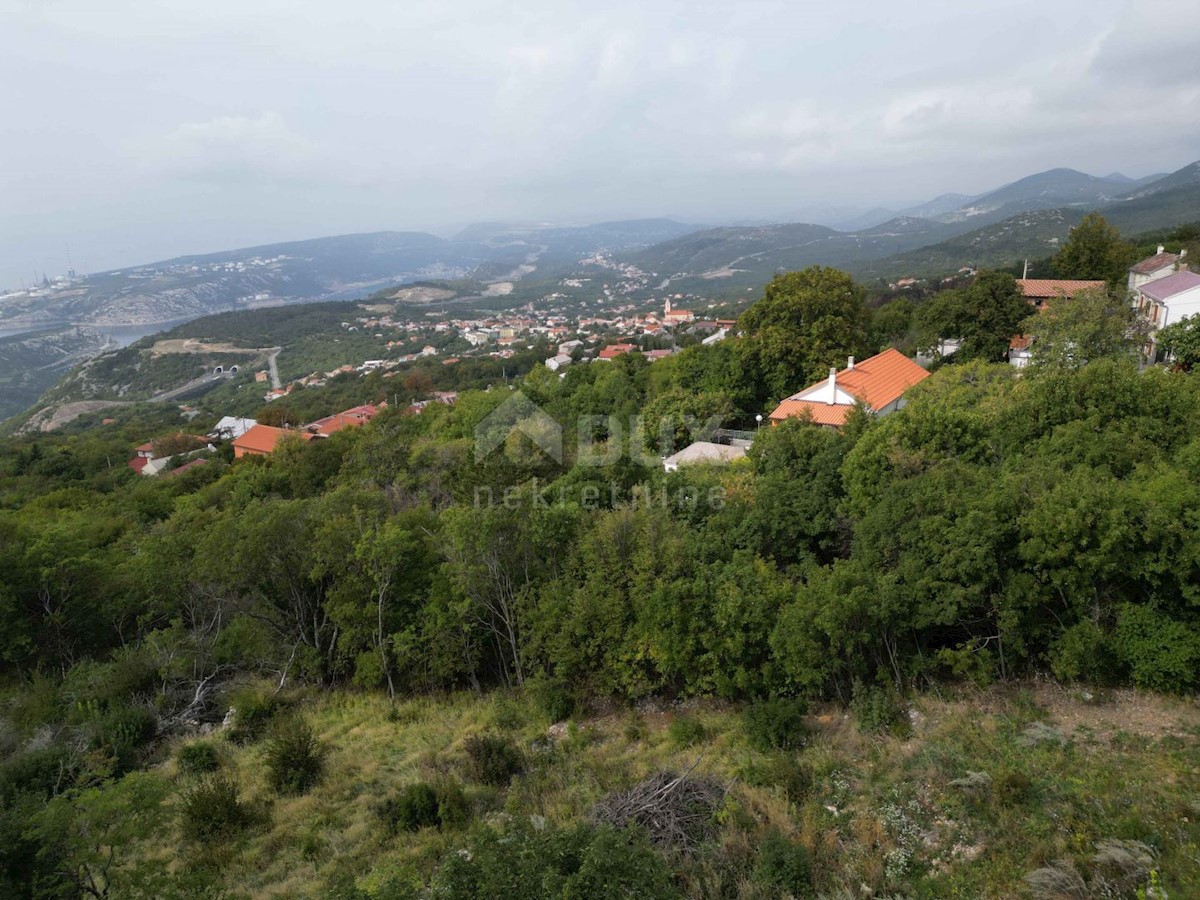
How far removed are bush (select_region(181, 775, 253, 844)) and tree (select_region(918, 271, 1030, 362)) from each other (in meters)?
27.0

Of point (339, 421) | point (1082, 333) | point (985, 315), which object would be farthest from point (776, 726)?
point (339, 421)

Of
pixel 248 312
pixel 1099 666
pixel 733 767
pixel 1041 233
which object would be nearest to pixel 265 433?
pixel 733 767

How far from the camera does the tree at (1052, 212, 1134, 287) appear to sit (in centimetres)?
3391

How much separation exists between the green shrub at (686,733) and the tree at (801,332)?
18742mm

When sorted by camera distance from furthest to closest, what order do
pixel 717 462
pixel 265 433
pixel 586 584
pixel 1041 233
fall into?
pixel 1041 233
pixel 265 433
pixel 717 462
pixel 586 584

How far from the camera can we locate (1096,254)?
34469mm

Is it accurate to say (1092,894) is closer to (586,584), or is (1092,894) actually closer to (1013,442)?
(586,584)

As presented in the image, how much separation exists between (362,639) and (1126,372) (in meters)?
16.4

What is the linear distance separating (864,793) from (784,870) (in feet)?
6.54

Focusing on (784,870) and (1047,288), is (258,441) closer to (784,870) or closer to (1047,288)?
(784,870)

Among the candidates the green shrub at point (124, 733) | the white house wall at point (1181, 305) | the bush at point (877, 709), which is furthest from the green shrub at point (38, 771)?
the white house wall at point (1181, 305)

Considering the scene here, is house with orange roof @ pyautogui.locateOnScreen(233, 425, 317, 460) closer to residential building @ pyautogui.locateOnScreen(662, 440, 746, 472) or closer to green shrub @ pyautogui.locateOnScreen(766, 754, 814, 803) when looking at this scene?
residential building @ pyautogui.locateOnScreen(662, 440, 746, 472)

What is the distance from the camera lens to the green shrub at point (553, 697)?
11.4m

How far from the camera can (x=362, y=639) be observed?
13094mm
